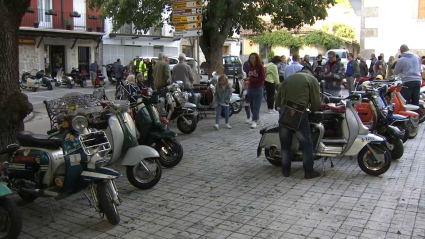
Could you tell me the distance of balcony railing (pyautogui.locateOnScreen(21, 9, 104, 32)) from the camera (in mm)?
27297

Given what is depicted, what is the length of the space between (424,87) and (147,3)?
8.46m

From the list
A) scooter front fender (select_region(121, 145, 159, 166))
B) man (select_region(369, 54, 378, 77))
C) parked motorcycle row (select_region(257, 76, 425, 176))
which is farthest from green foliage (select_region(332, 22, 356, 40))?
scooter front fender (select_region(121, 145, 159, 166))

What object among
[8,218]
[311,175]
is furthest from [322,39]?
[8,218]

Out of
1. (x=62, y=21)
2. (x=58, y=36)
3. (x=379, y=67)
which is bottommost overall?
(x=379, y=67)

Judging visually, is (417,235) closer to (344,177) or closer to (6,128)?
(344,177)

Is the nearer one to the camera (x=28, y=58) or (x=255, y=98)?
(x=255, y=98)

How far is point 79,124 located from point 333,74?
7223mm

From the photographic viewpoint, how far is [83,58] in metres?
31.4

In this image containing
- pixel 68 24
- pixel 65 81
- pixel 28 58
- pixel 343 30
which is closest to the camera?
pixel 65 81

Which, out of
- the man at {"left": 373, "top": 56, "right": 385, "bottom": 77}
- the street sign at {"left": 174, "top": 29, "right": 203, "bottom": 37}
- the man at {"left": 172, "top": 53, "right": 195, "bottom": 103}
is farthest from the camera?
the man at {"left": 373, "top": 56, "right": 385, "bottom": 77}

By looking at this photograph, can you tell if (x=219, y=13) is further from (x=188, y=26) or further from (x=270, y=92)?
(x=270, y=92)

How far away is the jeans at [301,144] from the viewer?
6.23 meters

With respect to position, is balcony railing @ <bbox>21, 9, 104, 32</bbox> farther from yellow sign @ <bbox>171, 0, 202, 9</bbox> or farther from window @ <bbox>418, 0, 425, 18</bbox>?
window @ <bbox>418, 0, 425, 18</bbox>

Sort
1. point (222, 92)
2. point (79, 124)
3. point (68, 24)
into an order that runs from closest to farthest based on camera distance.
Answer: point (79, 124) → point (222, 92) → point (68, 24)
